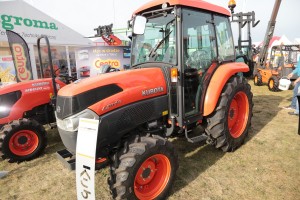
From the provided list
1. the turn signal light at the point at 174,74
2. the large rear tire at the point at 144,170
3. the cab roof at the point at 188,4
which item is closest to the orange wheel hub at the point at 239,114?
the cab roof at the point at 188,4

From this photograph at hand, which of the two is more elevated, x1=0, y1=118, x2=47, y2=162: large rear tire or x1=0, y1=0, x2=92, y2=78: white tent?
x1=0, y1=0, x2=92, y2=78: white tent

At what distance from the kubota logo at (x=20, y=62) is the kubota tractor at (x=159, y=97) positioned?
500cm

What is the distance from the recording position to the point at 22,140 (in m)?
3.81

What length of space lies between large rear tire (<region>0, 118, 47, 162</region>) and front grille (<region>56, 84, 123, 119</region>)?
5.57ft

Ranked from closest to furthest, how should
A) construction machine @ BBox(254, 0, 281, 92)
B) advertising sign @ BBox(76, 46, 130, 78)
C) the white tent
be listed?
construction machine @ BBox(254, 0, 281, 92), the white tent, advertising sign @ BBox(76, 46, 130, 78)

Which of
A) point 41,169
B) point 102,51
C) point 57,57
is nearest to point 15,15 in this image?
point 57,57

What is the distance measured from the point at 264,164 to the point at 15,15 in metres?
10.5

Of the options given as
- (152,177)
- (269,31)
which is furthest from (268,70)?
(152,177)

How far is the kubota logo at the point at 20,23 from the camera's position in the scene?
29.7ft

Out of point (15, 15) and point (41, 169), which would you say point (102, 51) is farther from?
point (41, 169)

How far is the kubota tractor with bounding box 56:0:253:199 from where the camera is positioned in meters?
2.35

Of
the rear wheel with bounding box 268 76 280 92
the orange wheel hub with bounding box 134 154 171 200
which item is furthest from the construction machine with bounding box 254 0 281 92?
the orange wheel hub with bounding box 134 154 171 200

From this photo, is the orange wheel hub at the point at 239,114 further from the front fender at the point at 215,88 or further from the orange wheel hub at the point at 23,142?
the orange wheel hub at the point at 23,142

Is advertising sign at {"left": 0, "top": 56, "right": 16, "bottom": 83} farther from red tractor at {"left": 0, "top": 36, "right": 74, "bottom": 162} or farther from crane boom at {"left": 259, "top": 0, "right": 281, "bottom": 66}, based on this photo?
crane boom at {"left": 259, "top": 0, "right": 281, "bottom": 66}
